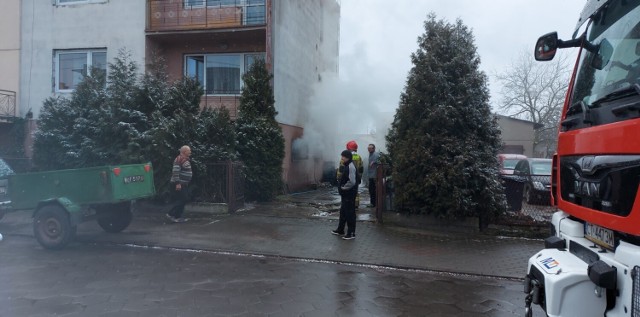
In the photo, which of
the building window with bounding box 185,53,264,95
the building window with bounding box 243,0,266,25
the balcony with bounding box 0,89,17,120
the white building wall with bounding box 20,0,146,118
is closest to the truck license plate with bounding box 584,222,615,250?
the building window with bounding box 243,0,266,25

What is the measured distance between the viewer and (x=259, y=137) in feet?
40.8

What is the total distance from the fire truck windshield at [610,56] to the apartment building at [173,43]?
37.4ft

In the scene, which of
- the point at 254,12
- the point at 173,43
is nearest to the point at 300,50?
the point at 254,12

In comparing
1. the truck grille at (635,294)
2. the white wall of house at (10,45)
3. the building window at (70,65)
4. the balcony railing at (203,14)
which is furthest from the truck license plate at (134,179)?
the white wall of house at (10,45)

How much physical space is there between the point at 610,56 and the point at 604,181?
3.37 ft

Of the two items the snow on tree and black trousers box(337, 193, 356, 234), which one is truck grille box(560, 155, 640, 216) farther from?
the snow on tree

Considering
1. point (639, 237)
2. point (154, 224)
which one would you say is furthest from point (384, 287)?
point (154, 224)

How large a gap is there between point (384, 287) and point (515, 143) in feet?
106

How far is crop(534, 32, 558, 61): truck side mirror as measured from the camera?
417 centimetres

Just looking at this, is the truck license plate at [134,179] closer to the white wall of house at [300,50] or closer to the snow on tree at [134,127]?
the snow on tree at [134,127]

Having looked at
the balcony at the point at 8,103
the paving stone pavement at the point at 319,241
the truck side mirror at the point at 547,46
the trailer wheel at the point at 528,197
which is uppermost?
the balcony at the point at 8,103

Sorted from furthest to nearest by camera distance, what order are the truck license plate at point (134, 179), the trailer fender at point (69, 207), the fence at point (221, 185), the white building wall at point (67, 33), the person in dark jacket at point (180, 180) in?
the white building wall at point (67, 33), the fence at point (221, 185), the person in dark jacket at point (180, 180), the truck license plate at point (134, 179), the trailer fender at point (69, 207)

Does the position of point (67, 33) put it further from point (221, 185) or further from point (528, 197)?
point (528, 197)

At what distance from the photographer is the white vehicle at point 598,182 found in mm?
2559
